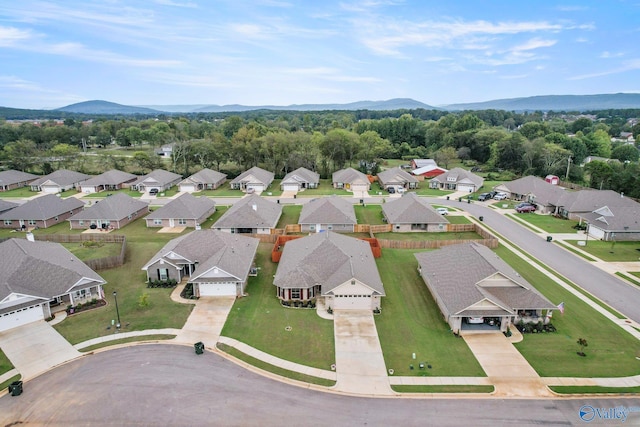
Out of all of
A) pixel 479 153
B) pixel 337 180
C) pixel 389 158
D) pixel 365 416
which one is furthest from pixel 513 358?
pixel 389 158

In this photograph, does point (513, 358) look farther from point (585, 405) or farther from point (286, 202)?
point (286, 202)

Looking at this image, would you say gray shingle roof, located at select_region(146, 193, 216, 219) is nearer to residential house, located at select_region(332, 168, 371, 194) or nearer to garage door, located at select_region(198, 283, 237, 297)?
garage door, located at select_region(198, 283, 237, 297)

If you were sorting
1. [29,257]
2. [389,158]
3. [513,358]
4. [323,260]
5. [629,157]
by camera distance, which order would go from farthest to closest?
[389,158]
[629,157]
[323,260]
[29,257]
[513,358]

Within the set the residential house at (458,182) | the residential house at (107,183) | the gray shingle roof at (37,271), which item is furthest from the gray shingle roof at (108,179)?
the residential house at (458,182)


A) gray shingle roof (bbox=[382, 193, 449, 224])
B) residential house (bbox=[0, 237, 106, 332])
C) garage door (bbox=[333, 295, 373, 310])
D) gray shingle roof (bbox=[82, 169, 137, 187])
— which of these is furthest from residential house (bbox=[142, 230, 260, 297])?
gray shingle roof (bbox=[82, 169, 137, 187])

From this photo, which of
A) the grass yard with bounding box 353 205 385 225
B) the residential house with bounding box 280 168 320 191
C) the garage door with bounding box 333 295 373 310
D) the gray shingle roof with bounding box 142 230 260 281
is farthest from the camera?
the residential house with bounding box 280 168 320 191
